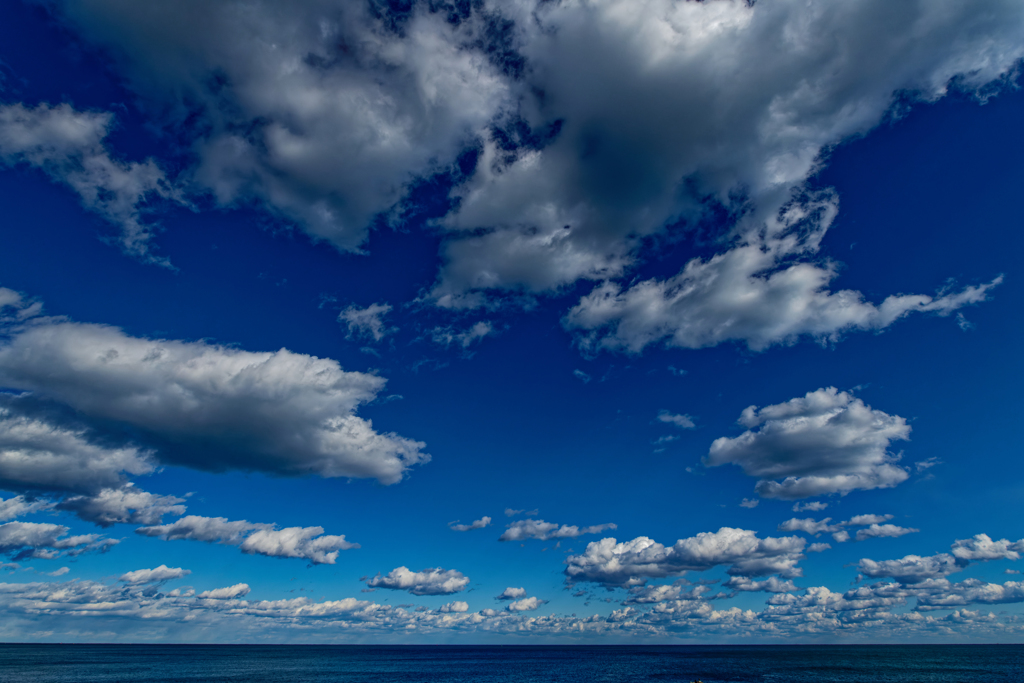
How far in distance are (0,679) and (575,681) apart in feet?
490

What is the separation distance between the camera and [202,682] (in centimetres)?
12912

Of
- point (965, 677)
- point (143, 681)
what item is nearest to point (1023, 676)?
point (965, 677)

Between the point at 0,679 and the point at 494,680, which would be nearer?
the point at 0,679

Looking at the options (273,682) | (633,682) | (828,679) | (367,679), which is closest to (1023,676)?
(828,679)

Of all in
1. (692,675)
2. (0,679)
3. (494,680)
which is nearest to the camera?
(0,679)

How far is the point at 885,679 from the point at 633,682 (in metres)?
68.7

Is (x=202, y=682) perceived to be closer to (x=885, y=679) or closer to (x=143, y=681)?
(x=143, y=681)

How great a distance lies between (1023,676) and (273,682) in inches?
8339

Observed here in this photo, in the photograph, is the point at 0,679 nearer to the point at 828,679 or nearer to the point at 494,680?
the point at 494,680

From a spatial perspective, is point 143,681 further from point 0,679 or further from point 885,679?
point 885,679

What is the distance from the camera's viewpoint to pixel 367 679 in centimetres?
14412

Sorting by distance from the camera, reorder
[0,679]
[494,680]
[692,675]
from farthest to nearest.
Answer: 1. [692,675]
2. [494,680]
3. [0,679]

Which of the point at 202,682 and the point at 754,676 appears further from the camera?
the point at 754,676

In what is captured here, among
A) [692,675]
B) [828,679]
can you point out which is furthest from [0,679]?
[828,679]
